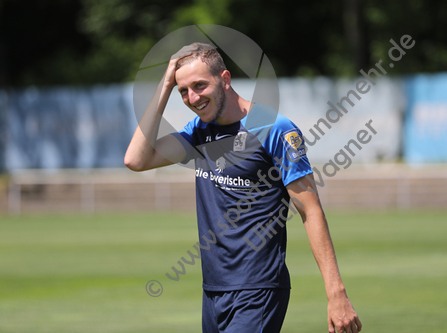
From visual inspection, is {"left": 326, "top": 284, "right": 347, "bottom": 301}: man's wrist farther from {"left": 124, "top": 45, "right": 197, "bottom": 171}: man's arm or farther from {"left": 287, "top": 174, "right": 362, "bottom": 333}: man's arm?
{"left": 124, "top": 45, "right": 197, "bottom": 171}: man's arm

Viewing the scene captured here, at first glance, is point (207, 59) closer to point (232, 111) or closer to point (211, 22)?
point (232, 111)

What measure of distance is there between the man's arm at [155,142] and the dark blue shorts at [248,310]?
0.92 meters

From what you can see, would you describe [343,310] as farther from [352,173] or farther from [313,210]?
[352,173]

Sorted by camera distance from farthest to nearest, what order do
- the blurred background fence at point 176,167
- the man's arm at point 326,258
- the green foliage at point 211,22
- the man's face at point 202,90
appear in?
the green foliage at point 211,22 < the blurred background fence at point 176,167 < the man's face at point 202,90 < the man's arm at point 326,258

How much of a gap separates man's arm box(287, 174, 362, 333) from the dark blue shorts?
35cm

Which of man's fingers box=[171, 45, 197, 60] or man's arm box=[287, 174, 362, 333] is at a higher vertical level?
man's fingers box=[171, 45, 197, 60]

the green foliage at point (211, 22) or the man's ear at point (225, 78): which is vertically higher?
the green foliage at point (211, 22)

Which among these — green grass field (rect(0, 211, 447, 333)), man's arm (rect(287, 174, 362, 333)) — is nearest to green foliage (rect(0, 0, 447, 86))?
green grass field (rect(0, 211, 447, 333))

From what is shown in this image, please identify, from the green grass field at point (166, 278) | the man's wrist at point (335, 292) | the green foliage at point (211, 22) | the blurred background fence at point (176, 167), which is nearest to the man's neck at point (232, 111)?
the man's wrist at point (335, 292)

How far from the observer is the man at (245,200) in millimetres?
3805

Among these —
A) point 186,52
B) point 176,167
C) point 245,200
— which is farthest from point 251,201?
point 176,167

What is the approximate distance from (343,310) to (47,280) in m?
9.02

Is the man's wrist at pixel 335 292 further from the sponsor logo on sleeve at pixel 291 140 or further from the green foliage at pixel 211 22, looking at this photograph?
the green foliage at pixel 211 22

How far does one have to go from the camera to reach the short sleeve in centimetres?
378
